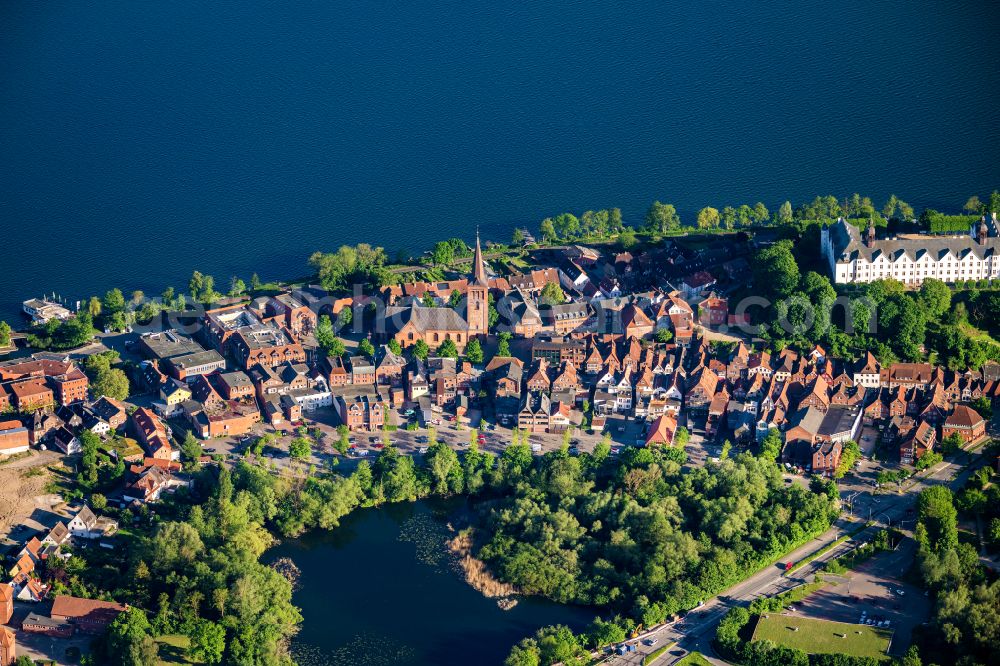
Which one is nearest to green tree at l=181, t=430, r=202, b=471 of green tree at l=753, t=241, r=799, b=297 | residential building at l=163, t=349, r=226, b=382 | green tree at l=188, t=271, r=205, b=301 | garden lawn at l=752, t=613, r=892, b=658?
residential building at l=163, t=349, r=226, b=382

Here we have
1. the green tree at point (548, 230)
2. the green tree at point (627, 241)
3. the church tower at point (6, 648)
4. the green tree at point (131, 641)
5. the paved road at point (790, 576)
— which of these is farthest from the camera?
the green tree at point (548, 230)

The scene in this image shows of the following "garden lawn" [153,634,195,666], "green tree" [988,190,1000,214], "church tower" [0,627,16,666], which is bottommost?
"garden lawn" [153,634,195,666]

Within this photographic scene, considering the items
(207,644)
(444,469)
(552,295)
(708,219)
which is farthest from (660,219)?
(207,644)

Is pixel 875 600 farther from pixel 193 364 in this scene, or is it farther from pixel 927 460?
pixel 193 364

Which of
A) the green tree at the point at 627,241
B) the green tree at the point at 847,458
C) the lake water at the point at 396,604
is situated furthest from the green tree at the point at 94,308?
the green tree at the point at 847,458

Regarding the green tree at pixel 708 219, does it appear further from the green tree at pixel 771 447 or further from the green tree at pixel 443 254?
the green tree at pixel 771 447

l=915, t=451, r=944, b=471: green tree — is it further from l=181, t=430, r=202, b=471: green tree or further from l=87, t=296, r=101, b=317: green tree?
l=87, t=296, r=101, b=317: green tree
